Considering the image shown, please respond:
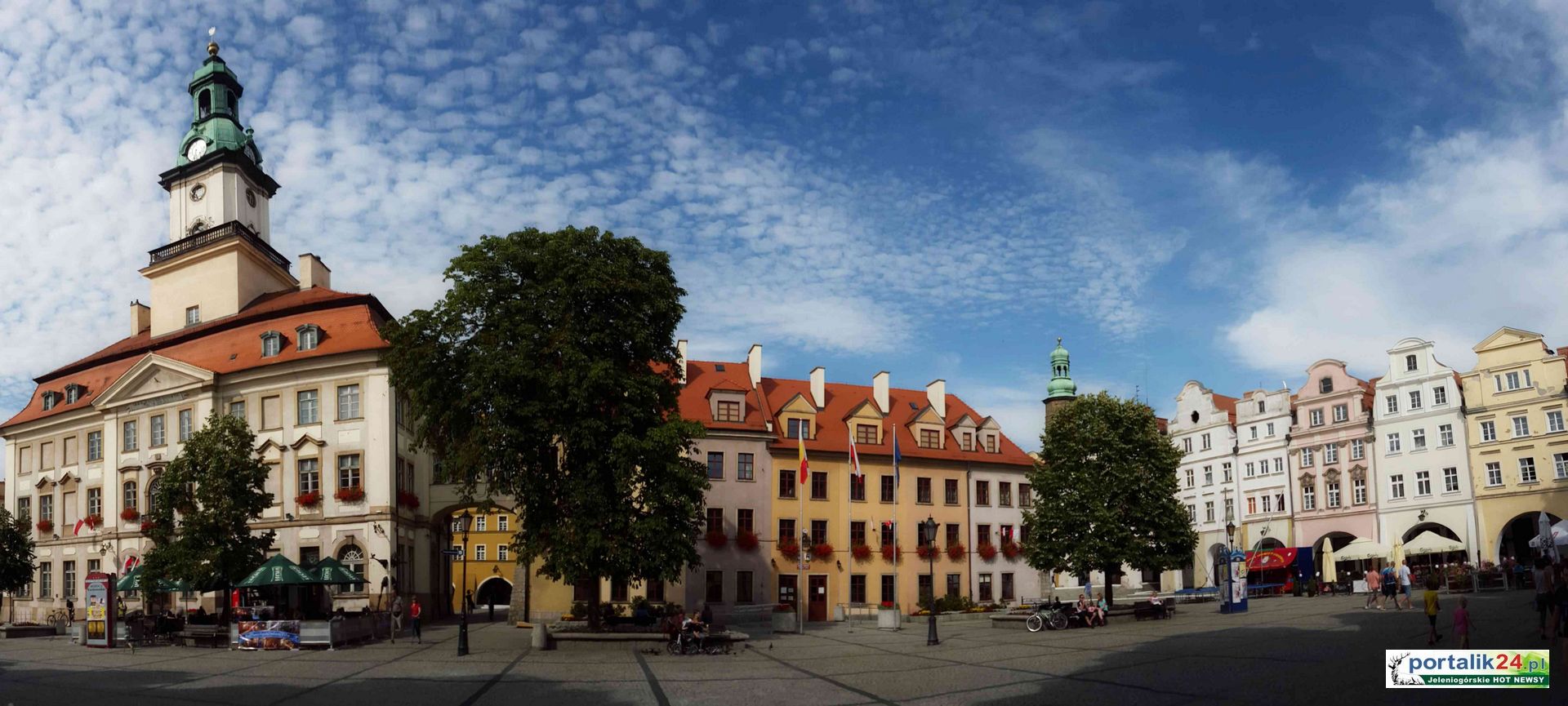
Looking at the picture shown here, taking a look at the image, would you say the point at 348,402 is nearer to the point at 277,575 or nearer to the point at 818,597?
the point at 277,575

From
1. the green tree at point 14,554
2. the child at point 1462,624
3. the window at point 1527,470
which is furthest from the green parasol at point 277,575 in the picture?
the window at point 1527,470

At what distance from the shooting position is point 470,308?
1464 inches

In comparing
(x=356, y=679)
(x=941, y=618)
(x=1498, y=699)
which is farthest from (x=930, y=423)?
(x=1498, y=699)

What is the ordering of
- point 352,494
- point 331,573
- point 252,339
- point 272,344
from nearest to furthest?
point 331,573 < point 352,494 < point 272,344 < point 252,339

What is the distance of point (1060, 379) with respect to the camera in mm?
96938

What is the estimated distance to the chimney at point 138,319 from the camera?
66.6 meters

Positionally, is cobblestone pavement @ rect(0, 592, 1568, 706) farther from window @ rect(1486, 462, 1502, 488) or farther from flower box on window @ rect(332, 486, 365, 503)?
window @ rect(1486, 462, 1502, 488)

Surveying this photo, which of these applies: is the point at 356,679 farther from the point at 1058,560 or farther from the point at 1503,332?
the point at 1503,332

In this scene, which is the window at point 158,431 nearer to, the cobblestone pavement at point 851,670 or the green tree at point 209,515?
the green tree at point 209,515

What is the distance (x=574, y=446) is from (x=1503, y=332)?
183ft

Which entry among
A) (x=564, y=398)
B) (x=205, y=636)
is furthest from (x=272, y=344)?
(x=564, y=398)

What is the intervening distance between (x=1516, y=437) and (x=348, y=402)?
2433 inches

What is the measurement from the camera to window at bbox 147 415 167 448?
182 feet

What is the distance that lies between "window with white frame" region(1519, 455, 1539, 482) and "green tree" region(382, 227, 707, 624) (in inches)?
1958
